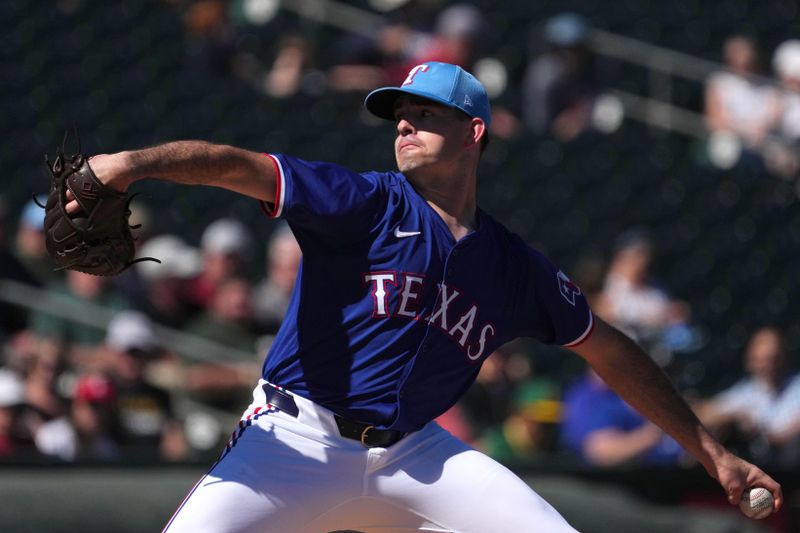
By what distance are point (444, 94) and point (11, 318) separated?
14.1 feet

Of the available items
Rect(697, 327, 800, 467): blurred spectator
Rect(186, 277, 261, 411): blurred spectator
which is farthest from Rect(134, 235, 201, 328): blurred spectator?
Rect(697, 327, 800, 467): blurred spectator

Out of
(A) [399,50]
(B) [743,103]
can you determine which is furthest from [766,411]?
(A) [399,50]

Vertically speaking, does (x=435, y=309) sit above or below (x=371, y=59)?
Result: above

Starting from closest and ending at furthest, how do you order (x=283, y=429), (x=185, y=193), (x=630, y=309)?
(x=283, y=429) → (x=630, y=309) → (x=185, y=193)

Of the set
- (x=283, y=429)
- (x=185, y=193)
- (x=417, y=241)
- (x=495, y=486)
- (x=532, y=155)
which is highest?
(x=417, y=241)

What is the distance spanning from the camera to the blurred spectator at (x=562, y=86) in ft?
34.2

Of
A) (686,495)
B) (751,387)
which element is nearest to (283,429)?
(686,495)

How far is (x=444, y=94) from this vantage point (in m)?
3.84

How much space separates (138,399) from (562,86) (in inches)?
198

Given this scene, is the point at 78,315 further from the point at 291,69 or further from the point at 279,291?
the point at 291,69

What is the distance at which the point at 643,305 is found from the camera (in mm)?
8484

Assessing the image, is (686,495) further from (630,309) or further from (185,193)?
(185,193)

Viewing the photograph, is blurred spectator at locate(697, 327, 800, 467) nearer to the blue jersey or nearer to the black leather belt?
the blue jersey

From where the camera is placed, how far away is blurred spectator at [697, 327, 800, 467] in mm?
7582
